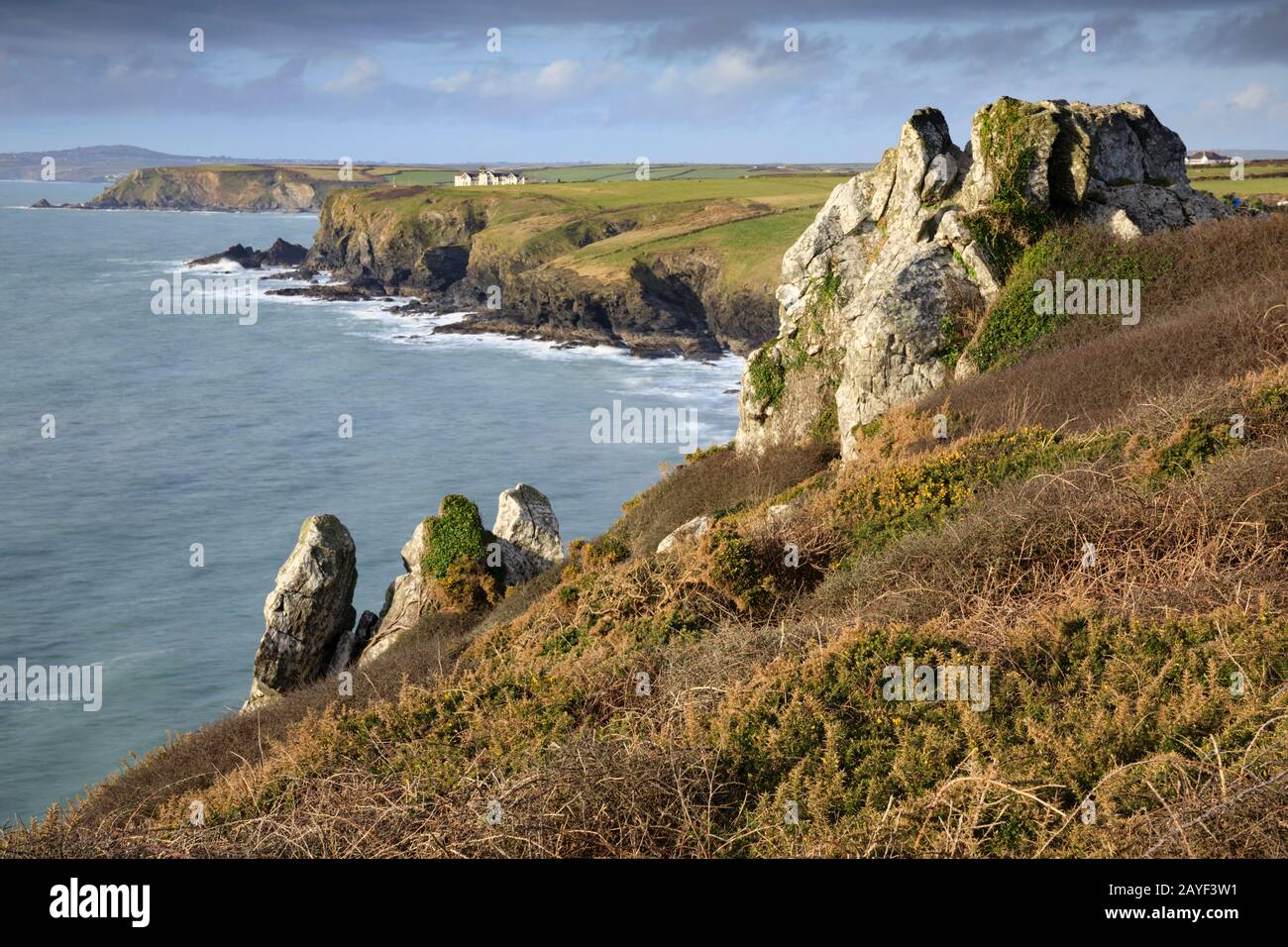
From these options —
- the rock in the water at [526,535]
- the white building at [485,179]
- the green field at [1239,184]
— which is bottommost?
the rock in the water at [526,535]

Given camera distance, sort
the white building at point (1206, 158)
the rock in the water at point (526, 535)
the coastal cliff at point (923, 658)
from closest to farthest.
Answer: the coastal cliff at point (923, 658) → the rock in the water at point (526, 535) → the white building at point (1206, 158)

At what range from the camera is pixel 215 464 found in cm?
5703

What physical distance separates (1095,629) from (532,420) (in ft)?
191

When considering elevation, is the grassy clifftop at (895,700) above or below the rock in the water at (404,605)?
above

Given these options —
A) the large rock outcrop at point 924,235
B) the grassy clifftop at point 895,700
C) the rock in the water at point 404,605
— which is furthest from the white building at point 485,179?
the grassy clifftop at point 895,700

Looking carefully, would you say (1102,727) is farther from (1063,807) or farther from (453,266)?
(453,266)

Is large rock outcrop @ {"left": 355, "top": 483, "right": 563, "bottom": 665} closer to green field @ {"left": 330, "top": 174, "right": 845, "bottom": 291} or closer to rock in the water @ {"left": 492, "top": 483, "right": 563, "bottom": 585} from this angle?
rock in the water @ {"left": 492, "top": 483, "right": 563, "bottom": 585}

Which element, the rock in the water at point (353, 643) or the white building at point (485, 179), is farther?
the white building at point (485, 179)


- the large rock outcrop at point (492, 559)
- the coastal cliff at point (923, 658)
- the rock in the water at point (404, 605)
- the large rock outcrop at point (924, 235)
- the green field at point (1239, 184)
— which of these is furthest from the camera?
the green field at point (1239, 184)

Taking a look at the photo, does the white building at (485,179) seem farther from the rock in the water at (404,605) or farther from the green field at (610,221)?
the rock in the water at (404,605)

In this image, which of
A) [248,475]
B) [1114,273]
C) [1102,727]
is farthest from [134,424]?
[1102,727]

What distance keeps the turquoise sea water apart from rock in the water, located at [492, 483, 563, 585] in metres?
10.5

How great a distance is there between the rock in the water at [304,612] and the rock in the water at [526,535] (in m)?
4.25

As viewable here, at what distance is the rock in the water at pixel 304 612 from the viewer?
86.8 ft
